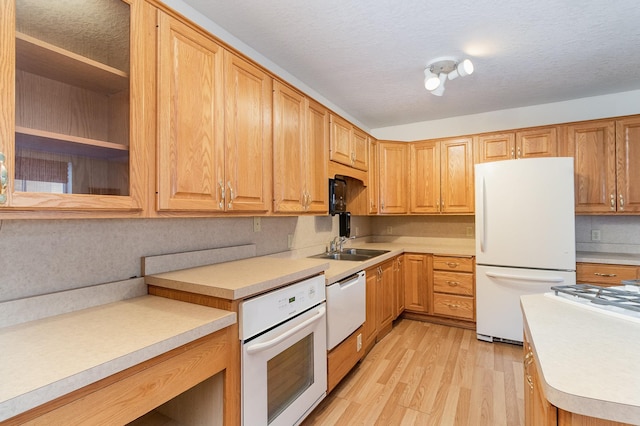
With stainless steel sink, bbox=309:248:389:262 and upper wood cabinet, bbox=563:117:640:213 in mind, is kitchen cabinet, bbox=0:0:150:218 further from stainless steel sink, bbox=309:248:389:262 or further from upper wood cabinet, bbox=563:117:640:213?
upper wood cabinet, bbox=563:117:640:213

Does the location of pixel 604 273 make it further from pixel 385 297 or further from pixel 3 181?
pixel 3 181

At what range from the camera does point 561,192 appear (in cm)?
263

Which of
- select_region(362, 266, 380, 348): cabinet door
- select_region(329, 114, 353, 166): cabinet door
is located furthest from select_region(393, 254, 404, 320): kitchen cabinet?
select_region(329, 114, 353, 166): cabinet door

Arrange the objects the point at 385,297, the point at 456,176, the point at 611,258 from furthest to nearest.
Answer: the point at 456,176 → the point at 385,297 → the point at 611,258

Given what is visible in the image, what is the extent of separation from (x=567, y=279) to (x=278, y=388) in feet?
8.56

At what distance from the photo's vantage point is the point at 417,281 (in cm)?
346

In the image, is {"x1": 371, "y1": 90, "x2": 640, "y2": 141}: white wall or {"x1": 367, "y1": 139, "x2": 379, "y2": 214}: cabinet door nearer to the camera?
{"x1": 371, "y1": 90, "x2": 640, "y2": 141}: white wall

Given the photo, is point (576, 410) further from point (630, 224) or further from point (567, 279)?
point (630, 224)

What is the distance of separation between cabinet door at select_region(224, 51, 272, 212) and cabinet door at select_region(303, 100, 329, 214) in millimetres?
442

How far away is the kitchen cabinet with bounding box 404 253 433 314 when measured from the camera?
3.39 metres

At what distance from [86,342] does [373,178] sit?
3.01 m

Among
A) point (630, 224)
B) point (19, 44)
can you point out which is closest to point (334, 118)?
point (19, 44)

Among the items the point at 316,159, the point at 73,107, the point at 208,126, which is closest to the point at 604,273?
the point at 316,159

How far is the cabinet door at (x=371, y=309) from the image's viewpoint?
258cm
